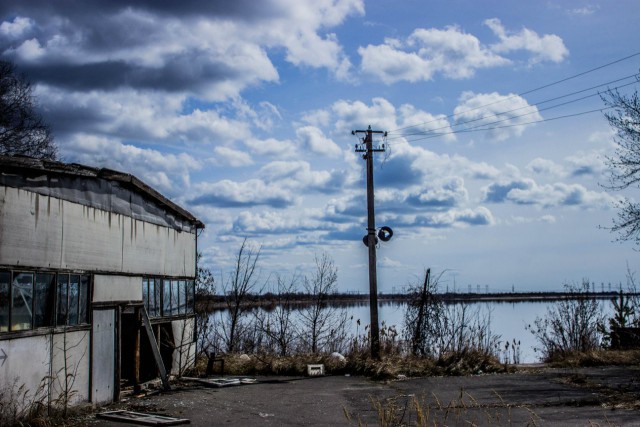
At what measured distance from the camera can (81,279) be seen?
1200 cm

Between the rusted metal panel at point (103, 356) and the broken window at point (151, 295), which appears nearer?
the rusted metal panel at point (103, 356)

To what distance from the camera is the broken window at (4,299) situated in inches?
382

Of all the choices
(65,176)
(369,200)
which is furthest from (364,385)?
(65,176)

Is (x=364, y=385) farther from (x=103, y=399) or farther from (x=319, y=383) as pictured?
(x=103, y=399)

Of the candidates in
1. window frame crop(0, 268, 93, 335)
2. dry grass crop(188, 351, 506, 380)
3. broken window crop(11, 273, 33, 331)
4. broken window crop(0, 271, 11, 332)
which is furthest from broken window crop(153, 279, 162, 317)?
broken window crop(0, 271, 11, 332)

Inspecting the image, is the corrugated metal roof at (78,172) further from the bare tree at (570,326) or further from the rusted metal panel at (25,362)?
the bare tree at (570,326)

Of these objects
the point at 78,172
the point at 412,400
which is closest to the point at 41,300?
the point at 78,172

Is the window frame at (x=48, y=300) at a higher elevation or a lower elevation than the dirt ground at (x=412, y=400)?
higher

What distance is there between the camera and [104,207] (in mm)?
12984

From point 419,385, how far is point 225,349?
8.44 m

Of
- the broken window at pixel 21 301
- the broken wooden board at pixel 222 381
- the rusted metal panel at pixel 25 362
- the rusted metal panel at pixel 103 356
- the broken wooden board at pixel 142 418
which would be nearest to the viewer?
the rusted metal panel at pixel 25 362

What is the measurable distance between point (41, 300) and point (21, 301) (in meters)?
0.58

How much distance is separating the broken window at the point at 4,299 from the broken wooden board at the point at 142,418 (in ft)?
7.95

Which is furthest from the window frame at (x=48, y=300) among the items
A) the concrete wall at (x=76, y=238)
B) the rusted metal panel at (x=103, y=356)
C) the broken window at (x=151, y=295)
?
the broken window at (x=151, y=295)
